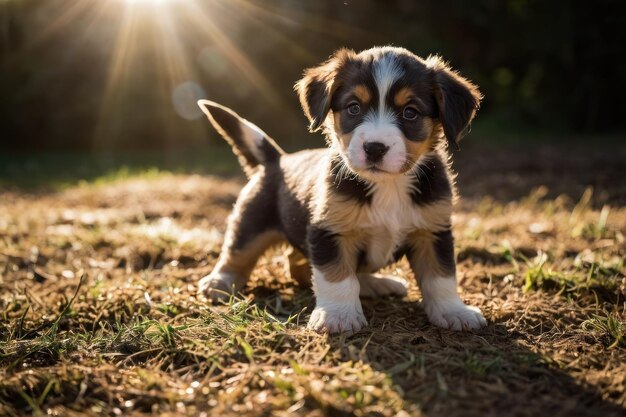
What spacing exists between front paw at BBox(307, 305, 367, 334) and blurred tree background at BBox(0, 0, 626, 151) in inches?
604

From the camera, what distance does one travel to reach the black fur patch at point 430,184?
13.4ft

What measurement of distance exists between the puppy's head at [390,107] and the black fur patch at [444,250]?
56cm

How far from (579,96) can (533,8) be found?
3255mm

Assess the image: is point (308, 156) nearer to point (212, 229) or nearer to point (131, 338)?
point (131, 338)

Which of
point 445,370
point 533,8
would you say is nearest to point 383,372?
point 445,370

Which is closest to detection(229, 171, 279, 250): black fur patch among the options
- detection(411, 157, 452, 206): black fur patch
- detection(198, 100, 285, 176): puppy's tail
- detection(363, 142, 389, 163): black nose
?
detection(198, 100, 285, 176): puppy's tail

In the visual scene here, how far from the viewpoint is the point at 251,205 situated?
499cm

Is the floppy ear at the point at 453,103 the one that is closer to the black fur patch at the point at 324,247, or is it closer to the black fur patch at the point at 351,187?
the black fur patch at the point at 351,187

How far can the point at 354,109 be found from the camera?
4082 mm

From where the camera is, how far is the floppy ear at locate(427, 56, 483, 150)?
159 inches

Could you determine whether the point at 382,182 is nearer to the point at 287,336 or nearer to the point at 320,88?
the point at 320,88

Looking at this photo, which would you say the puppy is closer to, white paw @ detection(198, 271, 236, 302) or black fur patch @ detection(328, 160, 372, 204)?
black fur patch @ detection(328, 160, 372, 204)

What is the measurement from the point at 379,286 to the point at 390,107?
1.50 m

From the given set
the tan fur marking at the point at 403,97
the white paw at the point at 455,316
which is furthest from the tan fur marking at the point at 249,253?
the tan fur marking at the point at 403,97
